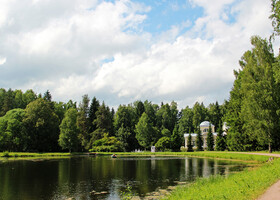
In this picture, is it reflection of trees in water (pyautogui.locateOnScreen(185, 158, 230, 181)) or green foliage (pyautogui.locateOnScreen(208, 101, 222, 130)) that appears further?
green foliage (pyautogui.locateOnScreen(208, 101, 222, 130))

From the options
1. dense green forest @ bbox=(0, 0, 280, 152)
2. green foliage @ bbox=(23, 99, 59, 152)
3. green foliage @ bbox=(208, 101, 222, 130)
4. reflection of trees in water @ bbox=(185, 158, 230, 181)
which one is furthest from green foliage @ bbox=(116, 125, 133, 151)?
reflection of trees in water @ bbox=(185, 158, 230, 181)

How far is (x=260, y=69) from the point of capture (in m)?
43.3

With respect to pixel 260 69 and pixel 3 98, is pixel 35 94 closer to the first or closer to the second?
pixel 3 98

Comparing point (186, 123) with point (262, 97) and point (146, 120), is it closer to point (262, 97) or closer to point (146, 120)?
point (146, 120)

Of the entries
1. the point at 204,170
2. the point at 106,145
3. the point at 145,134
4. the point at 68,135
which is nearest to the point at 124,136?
the point at 145,134

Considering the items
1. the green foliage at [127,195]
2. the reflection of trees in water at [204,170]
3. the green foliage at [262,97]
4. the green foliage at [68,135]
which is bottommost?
the reflection of trees in water at [204,170]

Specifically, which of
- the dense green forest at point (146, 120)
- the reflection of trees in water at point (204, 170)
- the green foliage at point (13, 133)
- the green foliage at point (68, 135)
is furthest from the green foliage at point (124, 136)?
the reflection of trees in water at point (204, 170)

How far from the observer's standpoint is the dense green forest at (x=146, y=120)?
41781 mm

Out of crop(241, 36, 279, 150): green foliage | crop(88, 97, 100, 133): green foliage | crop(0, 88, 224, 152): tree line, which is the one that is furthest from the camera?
crop(88, 97, 100, 133): green foliage

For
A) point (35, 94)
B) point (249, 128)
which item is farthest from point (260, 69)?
point (35, 94)

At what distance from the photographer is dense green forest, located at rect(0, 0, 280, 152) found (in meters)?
41.8

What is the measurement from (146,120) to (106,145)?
17189mm

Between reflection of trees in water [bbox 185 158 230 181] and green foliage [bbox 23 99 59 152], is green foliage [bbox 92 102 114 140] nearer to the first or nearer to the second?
green foliage [bbox 23 99 59 152]

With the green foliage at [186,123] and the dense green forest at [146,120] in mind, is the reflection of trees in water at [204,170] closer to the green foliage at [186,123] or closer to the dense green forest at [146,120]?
the dense green forest at [146,120]
